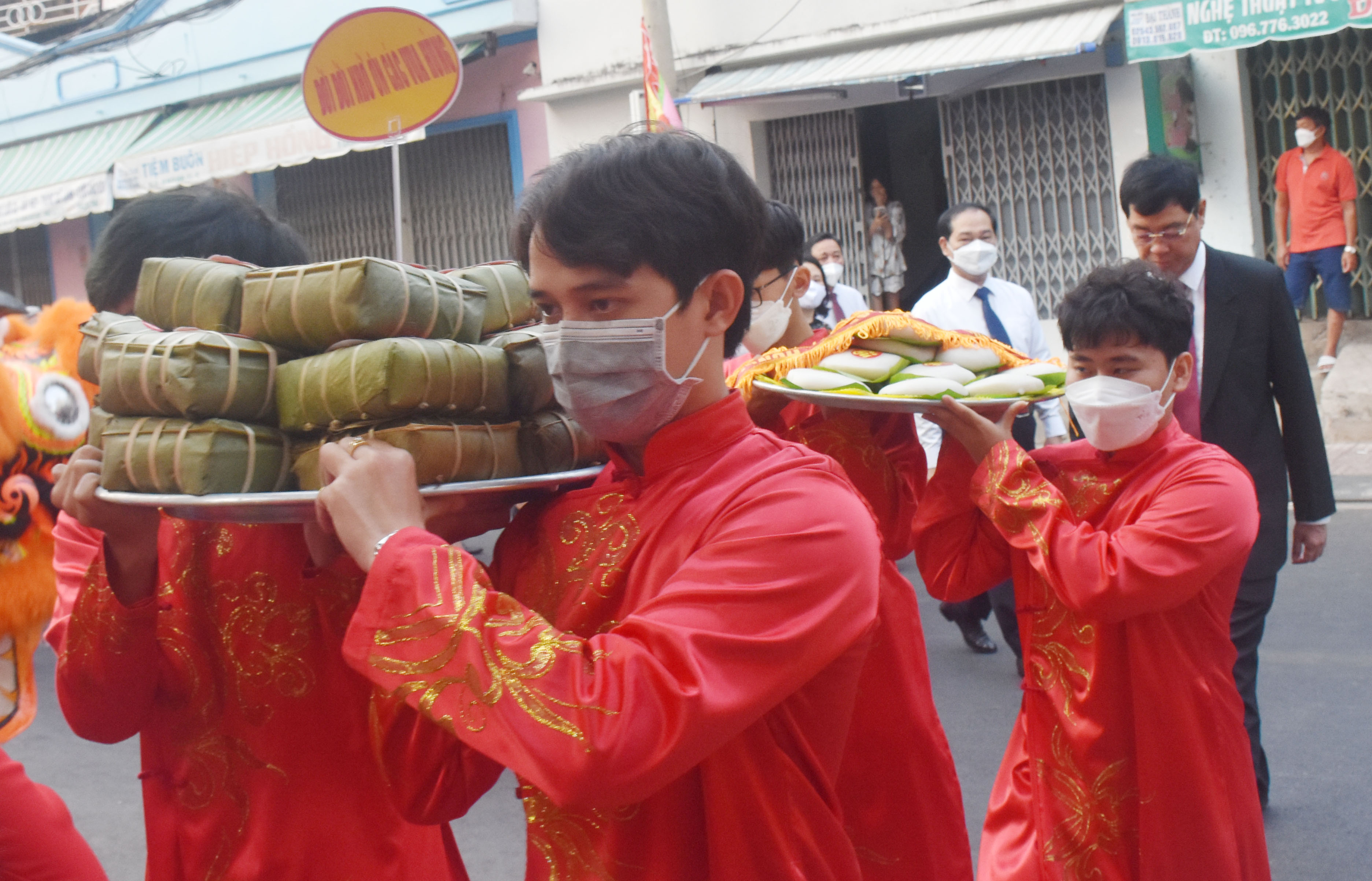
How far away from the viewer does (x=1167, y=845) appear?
2789 mm

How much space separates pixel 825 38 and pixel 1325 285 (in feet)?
14.4

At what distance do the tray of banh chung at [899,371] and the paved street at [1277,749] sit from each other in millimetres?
1742

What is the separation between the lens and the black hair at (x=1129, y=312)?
297cm

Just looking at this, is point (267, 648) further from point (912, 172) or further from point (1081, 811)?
point (912, 172)

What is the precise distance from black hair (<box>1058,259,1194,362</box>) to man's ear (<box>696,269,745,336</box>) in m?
→ 1.54

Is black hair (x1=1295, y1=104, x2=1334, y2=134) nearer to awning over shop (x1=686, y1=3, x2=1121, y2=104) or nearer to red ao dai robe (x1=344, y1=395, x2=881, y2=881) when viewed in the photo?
awning over shop (x1=686, y1=3, x2=1121, y2=104)

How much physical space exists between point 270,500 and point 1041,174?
1028 centimetres

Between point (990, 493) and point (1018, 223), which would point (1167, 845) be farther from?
point (1018, 223)

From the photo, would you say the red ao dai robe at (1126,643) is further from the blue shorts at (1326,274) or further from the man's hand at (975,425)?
the blue shorts at (1326,274)

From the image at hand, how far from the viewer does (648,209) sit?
155 cm

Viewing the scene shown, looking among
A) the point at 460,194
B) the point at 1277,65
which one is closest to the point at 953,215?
the point at 1277,65

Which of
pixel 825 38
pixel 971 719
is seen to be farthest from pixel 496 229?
pixel 971 719

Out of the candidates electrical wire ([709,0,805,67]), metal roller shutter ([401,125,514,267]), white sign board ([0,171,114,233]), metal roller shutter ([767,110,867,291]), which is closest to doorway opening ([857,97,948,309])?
metal roller shutter ([767,110,867,291])

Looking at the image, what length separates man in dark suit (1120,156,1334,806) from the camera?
3852 mm
